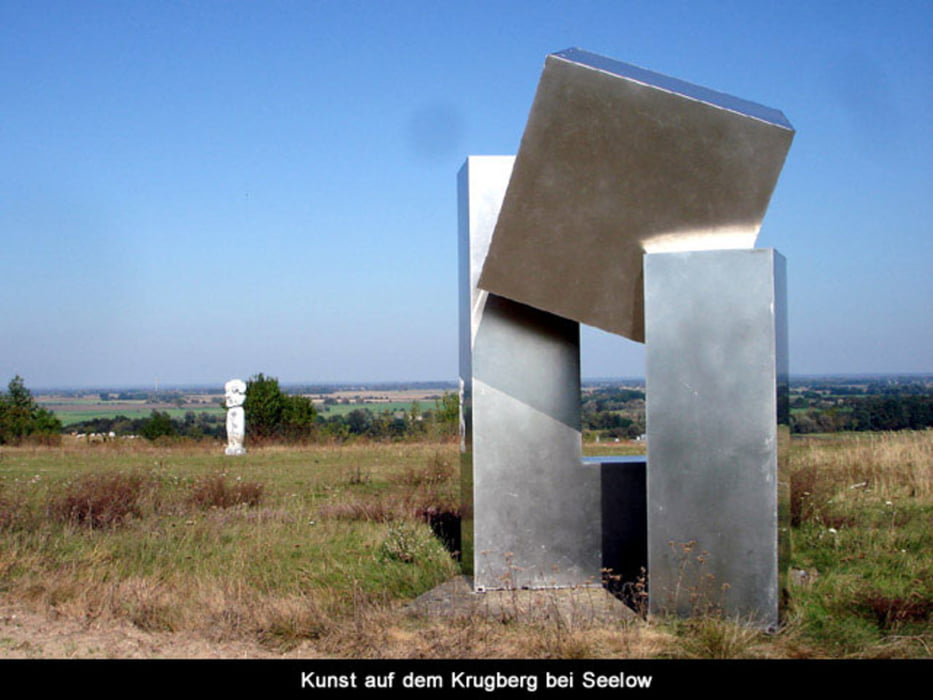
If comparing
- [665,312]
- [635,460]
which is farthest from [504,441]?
[665,312]

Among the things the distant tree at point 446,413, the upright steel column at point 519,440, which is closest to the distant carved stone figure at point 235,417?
the distant tree at point 446,413

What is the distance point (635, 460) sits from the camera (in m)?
7.68

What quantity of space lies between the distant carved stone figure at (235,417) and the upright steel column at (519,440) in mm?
14887

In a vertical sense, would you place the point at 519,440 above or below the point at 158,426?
above

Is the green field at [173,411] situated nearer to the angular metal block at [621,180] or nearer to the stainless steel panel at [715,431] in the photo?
the angular metal block at [621,180]

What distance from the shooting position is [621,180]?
614 cm

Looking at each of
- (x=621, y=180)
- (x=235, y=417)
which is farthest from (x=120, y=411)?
(x=621, y=180)

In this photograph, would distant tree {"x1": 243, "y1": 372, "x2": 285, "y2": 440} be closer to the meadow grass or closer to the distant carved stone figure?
the distant carved stone figure

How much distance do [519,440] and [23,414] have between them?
27.8m

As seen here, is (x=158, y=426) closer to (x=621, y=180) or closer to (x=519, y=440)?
→ (x=519, y=440)
